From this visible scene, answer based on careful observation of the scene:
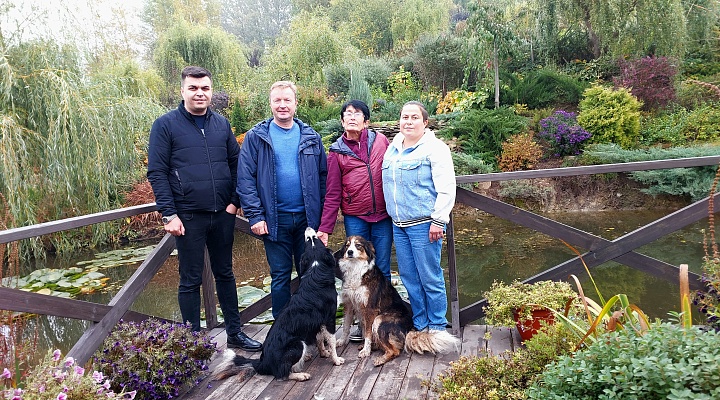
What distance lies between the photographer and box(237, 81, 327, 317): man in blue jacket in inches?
119

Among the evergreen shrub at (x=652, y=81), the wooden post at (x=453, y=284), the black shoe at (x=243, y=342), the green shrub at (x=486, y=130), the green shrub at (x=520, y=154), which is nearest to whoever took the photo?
the black shoe at (x=243, y=342)

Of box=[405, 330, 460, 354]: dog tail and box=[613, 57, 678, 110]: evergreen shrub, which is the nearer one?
box=[405, 330, 460, 354]: dog tail

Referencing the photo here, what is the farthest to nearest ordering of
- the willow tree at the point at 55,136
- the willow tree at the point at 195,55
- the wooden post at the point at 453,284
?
the willow tree at the point at 195,55, the willow tree at the point at 55,136, the wooden post at the point at 453,284

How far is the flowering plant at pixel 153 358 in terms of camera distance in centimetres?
250

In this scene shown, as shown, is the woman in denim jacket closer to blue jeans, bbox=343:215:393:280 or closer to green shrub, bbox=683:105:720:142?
blue jeans, bbox=343:215:393:280

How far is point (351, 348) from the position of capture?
320 centimetres

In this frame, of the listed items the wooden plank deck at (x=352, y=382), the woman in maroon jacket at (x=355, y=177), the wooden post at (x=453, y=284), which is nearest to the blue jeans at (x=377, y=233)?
the woman in maroon jacket at (x=355, y=177)

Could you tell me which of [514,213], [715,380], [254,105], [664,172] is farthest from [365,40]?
[715,380]

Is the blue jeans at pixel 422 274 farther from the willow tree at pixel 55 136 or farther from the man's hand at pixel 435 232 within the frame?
the willow tree at pixel 55 136

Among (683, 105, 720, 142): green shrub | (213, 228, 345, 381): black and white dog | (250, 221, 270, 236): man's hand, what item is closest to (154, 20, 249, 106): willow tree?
(683, 105, 720, 142): green shrub

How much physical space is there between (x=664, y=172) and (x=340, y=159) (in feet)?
27.1

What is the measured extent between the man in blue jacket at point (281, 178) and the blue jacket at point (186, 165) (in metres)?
0.14

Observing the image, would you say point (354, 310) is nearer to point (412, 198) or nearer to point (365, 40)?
point (412, 198)

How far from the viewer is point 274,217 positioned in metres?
3.05
